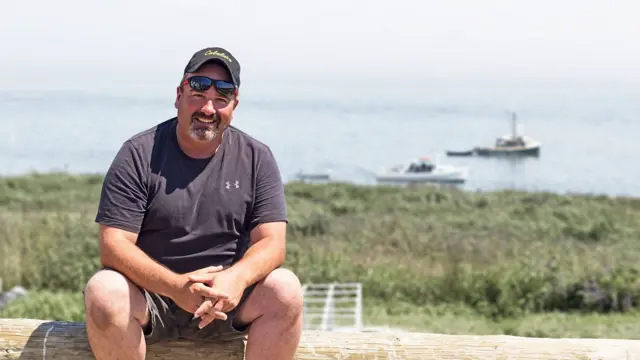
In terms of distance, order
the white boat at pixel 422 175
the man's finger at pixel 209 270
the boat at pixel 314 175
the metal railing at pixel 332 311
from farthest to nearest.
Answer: the white boat at pixel 422 175 < the boat at pixel 314 175 < the metal railing at pixel 332 311 < the man's finger at pixel 209 270

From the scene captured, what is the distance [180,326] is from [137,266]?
38 cm

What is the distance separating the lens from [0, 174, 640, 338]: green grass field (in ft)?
40.5

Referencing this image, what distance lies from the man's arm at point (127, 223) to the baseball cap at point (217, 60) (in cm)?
37

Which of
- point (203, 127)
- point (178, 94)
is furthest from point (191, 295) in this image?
point (178, 94)

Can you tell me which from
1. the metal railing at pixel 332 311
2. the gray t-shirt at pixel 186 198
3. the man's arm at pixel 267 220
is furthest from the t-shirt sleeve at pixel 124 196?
the metal railing at pixel 332 311

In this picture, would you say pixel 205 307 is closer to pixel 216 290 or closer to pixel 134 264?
pixel 216 290

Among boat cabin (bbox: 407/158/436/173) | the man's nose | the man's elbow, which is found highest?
boat cabin (bbox: 407/158/436/173)

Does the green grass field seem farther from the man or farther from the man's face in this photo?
the man's face

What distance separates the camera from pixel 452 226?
835 inches

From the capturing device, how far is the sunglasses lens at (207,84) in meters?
3.32

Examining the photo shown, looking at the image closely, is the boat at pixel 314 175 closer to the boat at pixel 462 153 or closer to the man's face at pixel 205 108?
the boat at pixel 462 153

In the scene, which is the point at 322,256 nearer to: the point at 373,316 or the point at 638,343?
the point at 373,316

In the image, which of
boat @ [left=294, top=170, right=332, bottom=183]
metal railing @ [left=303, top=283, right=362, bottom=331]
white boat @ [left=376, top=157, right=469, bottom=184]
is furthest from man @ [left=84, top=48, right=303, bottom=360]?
white boat @ [left=376, top=157, right=469, bottom=184]

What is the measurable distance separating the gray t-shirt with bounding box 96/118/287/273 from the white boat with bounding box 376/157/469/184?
61443 mm
